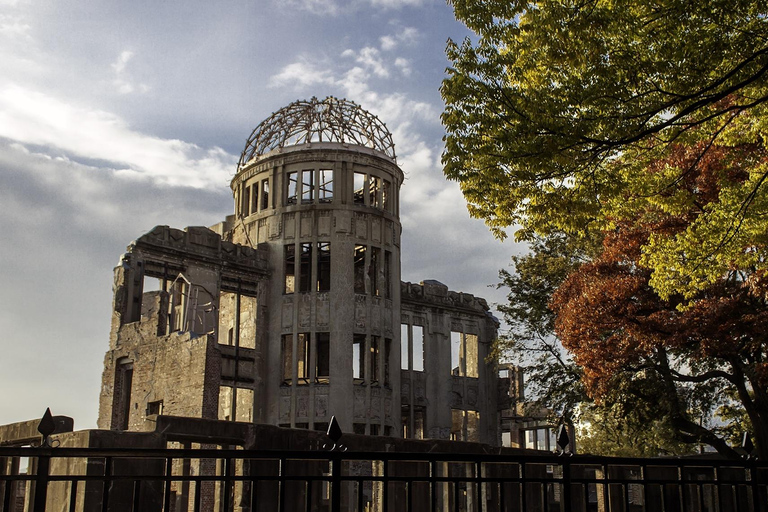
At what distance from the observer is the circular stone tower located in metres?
30.0

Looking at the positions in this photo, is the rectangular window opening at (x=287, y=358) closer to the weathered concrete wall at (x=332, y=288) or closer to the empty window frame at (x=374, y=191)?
the weathered concrete wall at (x=332, y=288)

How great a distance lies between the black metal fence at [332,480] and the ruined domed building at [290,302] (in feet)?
13.5

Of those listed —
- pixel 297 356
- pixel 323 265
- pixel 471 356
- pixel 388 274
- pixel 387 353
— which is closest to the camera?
pixel 297 356

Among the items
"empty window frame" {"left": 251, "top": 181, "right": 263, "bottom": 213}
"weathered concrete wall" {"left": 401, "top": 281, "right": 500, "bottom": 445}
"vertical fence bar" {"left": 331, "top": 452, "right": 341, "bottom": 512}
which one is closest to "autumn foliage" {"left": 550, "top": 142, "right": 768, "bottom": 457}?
"weathered concrete wall" {"left": 401, "top": 281, "right": 500, "bottom": 445}

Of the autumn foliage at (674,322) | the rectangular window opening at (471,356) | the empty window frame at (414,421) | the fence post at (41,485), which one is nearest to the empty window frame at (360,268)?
the empty window frame at (414,421)

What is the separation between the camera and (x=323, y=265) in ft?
112

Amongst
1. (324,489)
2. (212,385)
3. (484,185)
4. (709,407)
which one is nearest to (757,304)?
(709,407)

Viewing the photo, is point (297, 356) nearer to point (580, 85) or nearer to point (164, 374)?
point (164, 374)

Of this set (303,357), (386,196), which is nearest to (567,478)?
(303,357)

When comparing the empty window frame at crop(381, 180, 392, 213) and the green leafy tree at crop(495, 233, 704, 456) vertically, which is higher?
the empty window frame at crop(381, 180, 392, 213)

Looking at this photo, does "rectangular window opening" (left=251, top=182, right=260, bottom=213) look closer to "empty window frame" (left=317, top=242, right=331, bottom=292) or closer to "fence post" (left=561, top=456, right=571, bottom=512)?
"empty window frame" (left=317, top=242, right=331, bottom=292)

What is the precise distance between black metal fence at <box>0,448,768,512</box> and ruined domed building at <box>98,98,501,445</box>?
411 centimetres

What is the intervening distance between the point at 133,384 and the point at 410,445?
1203 cm

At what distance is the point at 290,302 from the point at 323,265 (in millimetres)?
3600
